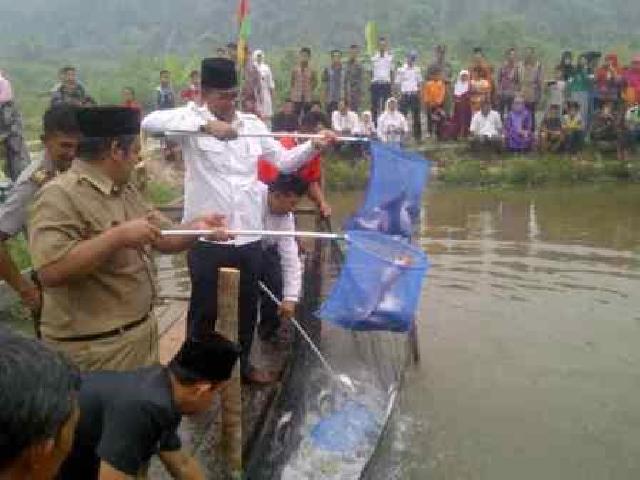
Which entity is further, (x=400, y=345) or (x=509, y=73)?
(x=509, y=73)

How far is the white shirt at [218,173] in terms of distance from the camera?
442cm

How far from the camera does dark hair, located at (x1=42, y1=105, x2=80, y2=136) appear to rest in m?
4.20

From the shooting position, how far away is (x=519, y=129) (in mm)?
16203

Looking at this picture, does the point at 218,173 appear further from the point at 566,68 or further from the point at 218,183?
the point at 566,68

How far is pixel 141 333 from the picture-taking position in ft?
11.2

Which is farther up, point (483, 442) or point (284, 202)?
point (284, 202)

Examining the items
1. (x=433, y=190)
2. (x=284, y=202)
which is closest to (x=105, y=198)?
(x=284, y=202)

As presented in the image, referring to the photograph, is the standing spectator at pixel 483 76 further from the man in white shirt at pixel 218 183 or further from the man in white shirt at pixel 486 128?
the man in white shirt at pixel 218 183

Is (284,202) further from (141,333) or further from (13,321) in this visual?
(13,321)

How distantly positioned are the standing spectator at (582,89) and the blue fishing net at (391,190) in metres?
12.0

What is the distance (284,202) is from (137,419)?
2.55m

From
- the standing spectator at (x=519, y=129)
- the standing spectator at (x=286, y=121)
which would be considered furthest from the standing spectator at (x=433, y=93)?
the standing spectator at (x=286, y=121)

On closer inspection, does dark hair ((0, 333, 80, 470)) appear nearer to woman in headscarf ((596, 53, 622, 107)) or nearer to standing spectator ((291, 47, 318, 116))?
standing spectator ((291, 47, 318, 116))

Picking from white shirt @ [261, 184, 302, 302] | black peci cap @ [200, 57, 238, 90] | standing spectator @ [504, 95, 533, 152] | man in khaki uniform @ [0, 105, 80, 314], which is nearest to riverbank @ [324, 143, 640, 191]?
standing spectator @ [504, 95, 533, 152]
